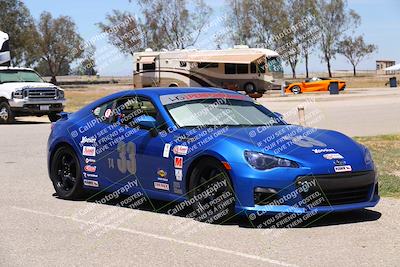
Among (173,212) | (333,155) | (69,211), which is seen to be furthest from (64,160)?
(333,155)

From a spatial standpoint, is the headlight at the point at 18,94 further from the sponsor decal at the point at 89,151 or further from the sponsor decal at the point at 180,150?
the sponsor decal at the point at 180,150

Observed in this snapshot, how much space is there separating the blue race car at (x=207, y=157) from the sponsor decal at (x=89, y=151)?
12 millimetres

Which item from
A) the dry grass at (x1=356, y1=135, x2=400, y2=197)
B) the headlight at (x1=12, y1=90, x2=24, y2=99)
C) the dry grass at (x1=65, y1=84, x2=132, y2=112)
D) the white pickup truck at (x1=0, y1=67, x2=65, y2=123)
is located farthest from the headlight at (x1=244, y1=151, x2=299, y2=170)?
the dry grass at (x1=65, y1=84, x2=132, y2=112)

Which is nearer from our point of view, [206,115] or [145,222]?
[145,222]

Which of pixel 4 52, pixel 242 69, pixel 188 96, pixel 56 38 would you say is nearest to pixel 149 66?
pixel 242 69

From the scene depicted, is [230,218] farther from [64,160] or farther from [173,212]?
[64,160]

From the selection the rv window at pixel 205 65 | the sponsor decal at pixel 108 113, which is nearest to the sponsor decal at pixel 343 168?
the sponsor decal at pixel 108 113

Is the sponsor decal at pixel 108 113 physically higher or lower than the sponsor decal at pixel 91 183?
higher

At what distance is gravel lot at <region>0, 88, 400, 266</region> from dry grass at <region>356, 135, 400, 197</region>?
30.0 inches

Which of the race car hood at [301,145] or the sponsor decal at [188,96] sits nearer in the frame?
the race car hood at [301,145]

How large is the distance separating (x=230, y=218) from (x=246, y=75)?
36327mm

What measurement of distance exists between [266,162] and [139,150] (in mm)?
1655

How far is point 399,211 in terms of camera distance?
7.63 m

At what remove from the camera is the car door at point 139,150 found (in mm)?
7363
